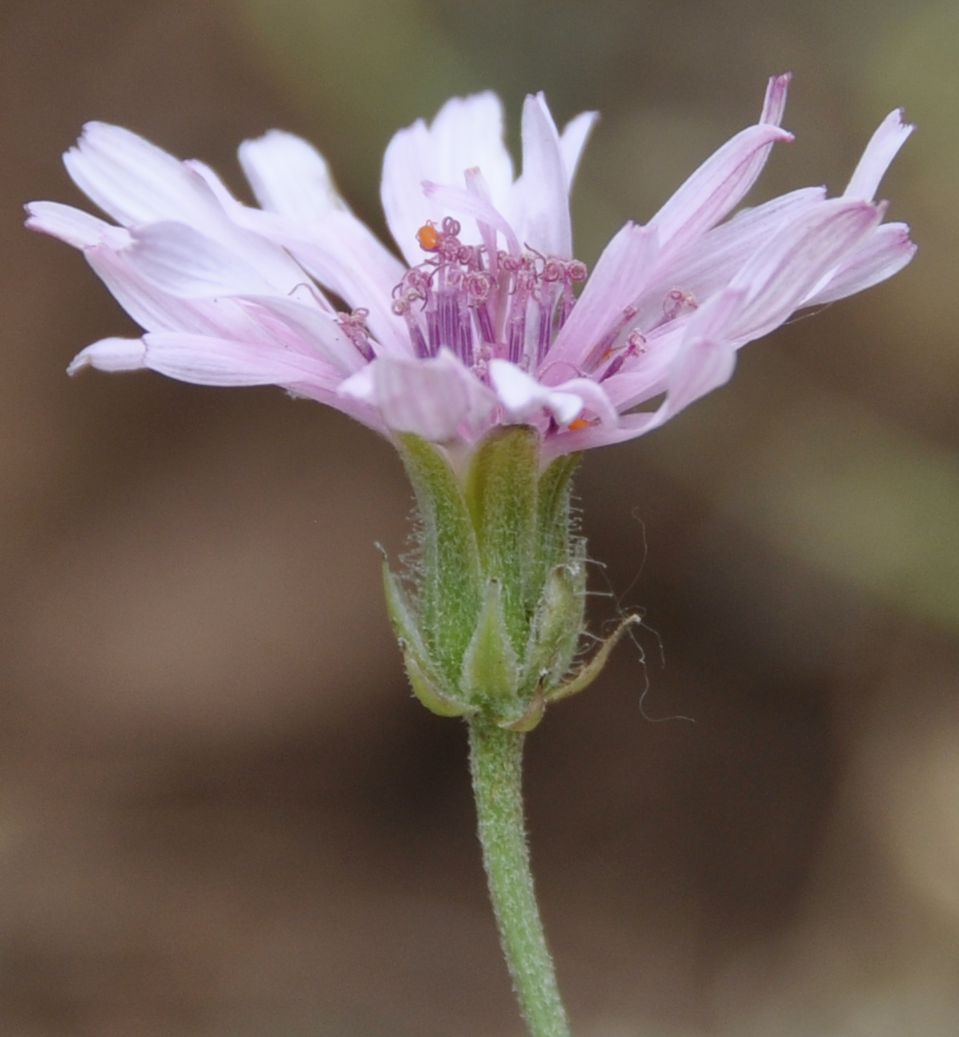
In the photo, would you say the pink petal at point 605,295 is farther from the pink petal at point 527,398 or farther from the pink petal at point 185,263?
the pink petal at point 185,263

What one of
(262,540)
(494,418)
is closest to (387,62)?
(262,540)

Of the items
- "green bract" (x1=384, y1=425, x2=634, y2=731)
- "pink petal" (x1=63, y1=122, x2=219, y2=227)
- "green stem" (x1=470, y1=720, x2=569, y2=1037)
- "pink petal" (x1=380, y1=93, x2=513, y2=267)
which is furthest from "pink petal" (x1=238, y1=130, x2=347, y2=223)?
"green stem" (x1=470, y1=720, x2=569, y2=1037)

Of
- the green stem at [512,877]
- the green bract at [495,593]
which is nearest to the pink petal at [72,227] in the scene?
the green bract at [495,593]

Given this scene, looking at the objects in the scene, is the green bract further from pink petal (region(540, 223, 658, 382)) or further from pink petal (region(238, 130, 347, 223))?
pink petal (region(238, 130, 347, 223))

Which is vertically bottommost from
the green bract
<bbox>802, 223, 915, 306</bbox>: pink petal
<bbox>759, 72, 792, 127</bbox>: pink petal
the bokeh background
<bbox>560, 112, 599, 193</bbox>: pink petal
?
the bokeh background

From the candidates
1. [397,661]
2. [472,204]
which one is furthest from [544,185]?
[397,661]

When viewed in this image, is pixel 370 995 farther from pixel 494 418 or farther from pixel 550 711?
pixel 494 418
